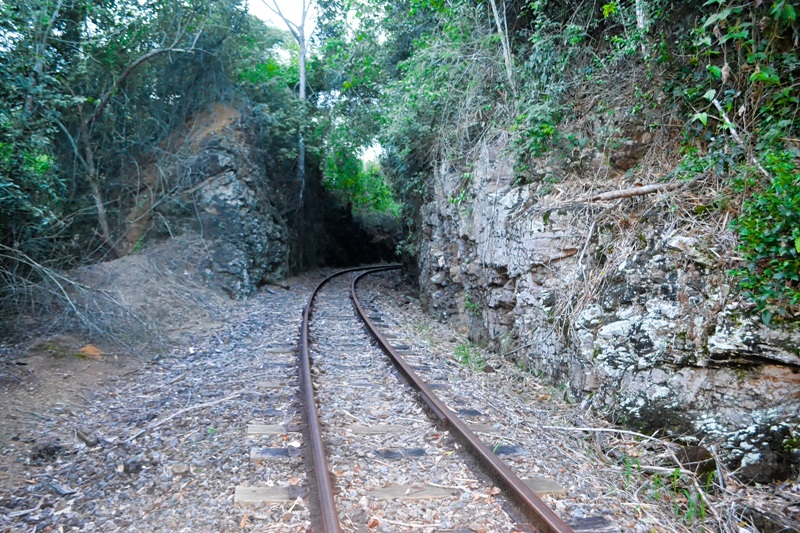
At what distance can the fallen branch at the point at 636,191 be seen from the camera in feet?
17.5

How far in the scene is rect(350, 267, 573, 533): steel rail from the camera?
3271 millimetres

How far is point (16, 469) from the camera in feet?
14.0

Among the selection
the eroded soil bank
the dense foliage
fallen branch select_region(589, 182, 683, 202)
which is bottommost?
the eroded soil bank

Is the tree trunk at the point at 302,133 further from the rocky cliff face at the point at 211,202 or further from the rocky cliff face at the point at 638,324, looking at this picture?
the rocky cliff face at the point at 638,324

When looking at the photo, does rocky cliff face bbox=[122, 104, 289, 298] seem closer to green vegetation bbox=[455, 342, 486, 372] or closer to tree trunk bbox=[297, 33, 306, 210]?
tree trunk bbox=[297, 33, 306, 210]

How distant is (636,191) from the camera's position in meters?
5.69

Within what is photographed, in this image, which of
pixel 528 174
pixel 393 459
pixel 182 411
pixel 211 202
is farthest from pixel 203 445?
pixel 211 202

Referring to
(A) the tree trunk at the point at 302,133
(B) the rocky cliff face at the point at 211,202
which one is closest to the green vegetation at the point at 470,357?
(B) the rocky cliff face at the point at 211,202

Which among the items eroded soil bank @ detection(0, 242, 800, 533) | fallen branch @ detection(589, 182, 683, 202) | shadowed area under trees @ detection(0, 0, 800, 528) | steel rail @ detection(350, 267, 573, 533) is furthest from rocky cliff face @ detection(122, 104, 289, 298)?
fallen branch @ detection(589, 182, 683, 202)

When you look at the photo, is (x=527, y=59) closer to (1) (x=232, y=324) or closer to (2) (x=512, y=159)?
(2) (x=512, y=159)

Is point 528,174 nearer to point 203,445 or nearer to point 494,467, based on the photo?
point 494,467

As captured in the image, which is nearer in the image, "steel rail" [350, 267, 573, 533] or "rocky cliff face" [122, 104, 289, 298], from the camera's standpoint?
"steel rail" [350, 267, 573, 533]

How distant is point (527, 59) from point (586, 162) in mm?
3182

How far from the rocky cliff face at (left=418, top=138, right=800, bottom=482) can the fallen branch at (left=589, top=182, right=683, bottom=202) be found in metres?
0.10
